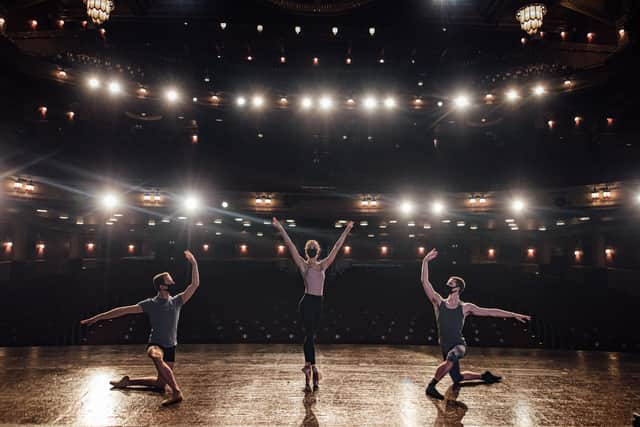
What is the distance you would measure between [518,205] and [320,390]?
1245cm

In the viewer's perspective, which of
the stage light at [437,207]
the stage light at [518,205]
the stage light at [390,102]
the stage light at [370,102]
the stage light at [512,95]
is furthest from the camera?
the stage light at [390,102]

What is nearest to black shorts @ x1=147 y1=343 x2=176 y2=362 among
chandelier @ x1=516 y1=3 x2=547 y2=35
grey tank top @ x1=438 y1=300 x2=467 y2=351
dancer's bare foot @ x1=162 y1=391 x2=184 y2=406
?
dancer's bare foot @ x1=162 y1=391 x2=184 y2=406

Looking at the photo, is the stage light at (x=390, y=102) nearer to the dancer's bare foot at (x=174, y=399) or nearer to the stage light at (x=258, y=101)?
the stage light at (x=258, y=101)

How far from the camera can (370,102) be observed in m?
15.4

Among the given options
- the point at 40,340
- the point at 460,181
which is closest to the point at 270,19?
the point at 460,181

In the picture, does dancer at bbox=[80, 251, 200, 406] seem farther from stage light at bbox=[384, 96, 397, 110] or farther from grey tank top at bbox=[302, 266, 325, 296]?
stage light at bbox=[384, 96, 397, 110]

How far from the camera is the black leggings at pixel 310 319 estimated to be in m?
4.04

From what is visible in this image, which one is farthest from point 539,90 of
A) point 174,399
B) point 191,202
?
point 174,399

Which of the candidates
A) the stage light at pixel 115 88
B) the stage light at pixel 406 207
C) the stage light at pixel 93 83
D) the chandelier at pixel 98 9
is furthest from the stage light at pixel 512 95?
the stage light at pixel 93 83

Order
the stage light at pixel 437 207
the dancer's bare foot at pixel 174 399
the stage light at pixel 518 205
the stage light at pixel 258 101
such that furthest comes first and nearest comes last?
the stage light at pixel 258 101
the stage light at pixel 437 207
the stage light at pixel 518 205
the dancer's bare foot at pixel 174 399

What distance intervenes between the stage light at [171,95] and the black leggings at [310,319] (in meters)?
13.7

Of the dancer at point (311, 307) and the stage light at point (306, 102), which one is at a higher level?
the stage light at point (306, 102)

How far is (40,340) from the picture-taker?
24.5 ft

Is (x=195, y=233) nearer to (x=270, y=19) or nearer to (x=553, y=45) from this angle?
(x=270, y=19)
